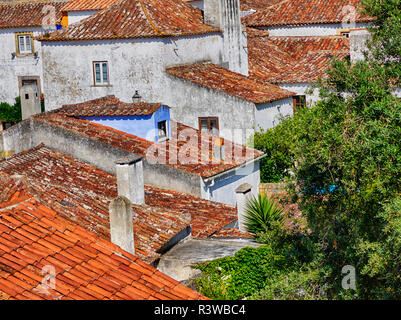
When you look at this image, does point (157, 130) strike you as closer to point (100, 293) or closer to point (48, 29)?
point (100, 293)

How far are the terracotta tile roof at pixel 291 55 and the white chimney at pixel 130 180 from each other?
1378 cm

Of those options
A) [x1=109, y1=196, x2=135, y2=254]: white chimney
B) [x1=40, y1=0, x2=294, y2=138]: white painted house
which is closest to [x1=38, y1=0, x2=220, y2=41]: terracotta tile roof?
[x1=40, y1=0, x2=294, y2=138]: white painted house

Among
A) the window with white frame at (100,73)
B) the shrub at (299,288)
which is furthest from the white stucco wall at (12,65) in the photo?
the shrub at (299,288)

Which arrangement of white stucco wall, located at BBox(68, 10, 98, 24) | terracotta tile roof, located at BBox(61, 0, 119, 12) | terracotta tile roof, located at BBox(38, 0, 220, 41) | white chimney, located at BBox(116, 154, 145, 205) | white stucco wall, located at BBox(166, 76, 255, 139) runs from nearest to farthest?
white chimney, located at BBox(116, 154, 145, 205), white stucco wall, located at BBox(166, 76, 255, 139), terracotta tile roof, located at BBox(38, 0, 220, 41), terracotta tile roof, located at BBox(61, 0, 119, 12), white stucco wall, located at BBox(68, 10, 98, 24)

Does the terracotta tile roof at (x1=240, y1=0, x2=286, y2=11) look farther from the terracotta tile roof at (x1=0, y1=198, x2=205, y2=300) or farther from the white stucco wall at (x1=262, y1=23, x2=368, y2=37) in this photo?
the terracotta tile roof at (x1=0, y1=198, x2=205, y2=300)

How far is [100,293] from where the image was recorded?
10344mm

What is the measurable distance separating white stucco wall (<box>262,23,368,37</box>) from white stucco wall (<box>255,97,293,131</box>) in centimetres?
809

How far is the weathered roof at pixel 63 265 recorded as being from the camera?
1020 cm

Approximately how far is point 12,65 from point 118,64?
16.9 meters

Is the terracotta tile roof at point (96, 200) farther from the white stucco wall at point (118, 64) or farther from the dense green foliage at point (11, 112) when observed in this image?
the dense green foliage at point (11, 112)

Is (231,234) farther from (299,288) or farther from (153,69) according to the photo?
(153,69)

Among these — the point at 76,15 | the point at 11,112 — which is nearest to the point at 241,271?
the point at 76,15

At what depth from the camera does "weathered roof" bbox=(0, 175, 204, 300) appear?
10195 millimetres

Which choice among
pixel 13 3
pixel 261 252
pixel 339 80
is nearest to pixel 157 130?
pixel 261 252
